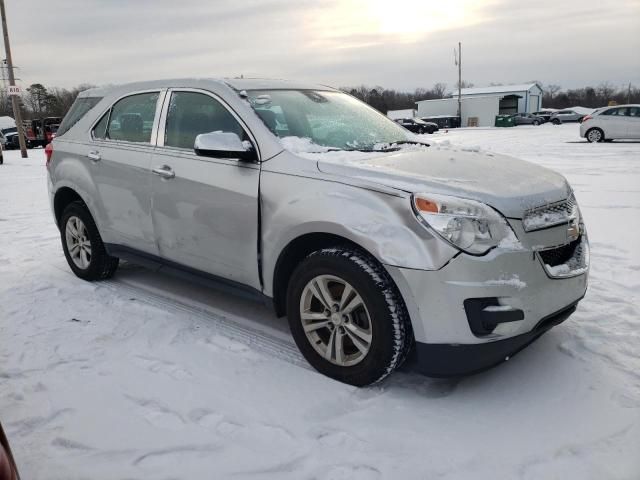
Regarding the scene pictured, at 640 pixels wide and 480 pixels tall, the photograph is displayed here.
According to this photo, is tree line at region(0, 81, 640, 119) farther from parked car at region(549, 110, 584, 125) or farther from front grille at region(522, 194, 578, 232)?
front grille at region(522, 194, 578, 232)

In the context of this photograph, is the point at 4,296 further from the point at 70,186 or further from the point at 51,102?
the point at 51,102

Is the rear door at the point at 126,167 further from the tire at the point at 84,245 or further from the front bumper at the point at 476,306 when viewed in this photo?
the front bumper at the point at 476,306

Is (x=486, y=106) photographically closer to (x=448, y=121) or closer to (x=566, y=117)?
(x=448, y=121)

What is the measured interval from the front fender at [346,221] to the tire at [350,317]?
13cm

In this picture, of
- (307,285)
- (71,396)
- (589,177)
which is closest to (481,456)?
(307,285)

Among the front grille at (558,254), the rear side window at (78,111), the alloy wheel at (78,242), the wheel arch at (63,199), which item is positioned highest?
the rear side window at (78,111)

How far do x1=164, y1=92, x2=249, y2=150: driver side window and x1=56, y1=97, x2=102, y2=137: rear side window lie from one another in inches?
49.1

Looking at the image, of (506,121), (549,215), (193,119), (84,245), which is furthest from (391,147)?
(506,121)

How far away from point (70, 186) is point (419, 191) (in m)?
3.49

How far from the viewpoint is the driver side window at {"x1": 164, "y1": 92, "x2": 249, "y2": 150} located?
3672 millimetres

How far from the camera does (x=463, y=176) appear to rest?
2.97 m

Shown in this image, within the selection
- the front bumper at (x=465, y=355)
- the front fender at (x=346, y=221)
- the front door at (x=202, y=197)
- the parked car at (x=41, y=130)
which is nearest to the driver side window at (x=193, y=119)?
the front door at (x=202, y=197)

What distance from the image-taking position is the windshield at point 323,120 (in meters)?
3.58

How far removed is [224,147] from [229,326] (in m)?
1.38
